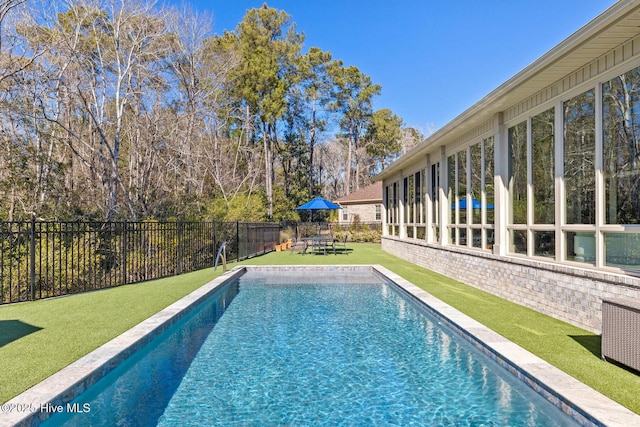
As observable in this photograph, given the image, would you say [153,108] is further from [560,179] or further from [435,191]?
[560,179]

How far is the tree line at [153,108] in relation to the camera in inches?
476

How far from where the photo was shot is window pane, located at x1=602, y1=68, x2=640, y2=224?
4391 mm

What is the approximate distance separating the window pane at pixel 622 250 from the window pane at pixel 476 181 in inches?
138

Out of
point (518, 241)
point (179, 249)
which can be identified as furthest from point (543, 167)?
point (179, 249)

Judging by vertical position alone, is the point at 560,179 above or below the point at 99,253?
above

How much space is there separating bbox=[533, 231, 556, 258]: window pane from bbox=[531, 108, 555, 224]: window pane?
19cm

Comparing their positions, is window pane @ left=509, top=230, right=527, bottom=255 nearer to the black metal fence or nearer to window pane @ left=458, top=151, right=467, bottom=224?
window pane @ left=458, top=151, right=467, bottom=224

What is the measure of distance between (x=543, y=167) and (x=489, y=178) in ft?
6.08

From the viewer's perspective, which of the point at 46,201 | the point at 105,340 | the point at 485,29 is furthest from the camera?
the point at 485,29

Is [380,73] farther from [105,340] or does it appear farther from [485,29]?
[105,340]

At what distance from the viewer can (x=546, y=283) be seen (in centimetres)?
577

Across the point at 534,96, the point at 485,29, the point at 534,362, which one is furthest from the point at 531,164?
the point at 485,29

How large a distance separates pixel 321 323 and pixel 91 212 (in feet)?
34.2

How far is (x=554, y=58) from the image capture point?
4.82 metres
